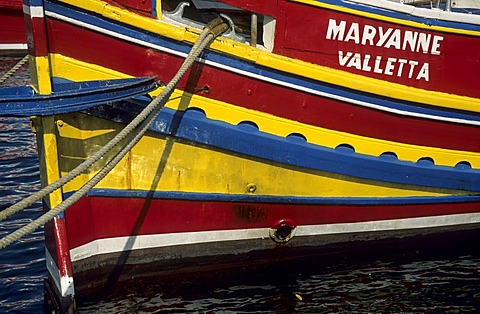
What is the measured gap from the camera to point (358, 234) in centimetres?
593

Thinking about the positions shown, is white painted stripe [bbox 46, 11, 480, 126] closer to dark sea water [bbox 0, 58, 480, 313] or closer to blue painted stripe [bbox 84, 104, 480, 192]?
blue painted stripe [bbox 84, 104, 480, 192]

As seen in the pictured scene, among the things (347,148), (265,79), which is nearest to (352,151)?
Answer: (347,148)

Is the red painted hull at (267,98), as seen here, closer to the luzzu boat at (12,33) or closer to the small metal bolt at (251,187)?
the small metal bolt at (251,187)

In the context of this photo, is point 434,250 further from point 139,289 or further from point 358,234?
point 139,289

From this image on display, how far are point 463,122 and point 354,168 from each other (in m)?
0.99

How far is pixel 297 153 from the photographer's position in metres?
5.34

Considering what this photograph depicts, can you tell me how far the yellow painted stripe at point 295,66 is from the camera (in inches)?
189

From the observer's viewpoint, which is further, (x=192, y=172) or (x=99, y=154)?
(x=192, y=172)

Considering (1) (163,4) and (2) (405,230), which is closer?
(1) (163,4)

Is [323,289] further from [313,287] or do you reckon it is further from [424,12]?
[424,12]

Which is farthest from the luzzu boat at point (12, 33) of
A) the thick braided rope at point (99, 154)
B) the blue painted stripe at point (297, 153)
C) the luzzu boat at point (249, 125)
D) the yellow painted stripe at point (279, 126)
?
the thick braided rope at point (99, 154)

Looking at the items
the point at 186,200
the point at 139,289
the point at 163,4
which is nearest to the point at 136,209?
the point at 186,200

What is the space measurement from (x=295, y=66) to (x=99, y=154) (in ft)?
5.24

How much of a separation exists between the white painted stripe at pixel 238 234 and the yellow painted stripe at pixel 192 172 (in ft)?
1.18
